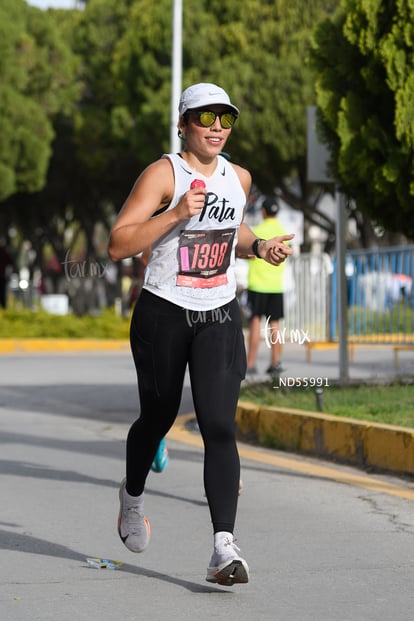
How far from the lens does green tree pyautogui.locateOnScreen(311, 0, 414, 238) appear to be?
11039mm

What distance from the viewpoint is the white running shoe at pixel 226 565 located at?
5.43 metres

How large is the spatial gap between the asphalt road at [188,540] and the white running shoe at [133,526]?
12 centimetres

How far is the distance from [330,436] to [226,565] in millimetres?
4259

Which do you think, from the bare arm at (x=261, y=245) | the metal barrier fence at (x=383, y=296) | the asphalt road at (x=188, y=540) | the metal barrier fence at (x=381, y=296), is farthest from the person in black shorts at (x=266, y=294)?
the bare arm at (x=261, y=245)

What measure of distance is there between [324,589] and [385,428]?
341 centimetres

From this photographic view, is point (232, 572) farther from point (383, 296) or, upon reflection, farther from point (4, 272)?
point (4, 272)

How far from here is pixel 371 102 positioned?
1158 cm

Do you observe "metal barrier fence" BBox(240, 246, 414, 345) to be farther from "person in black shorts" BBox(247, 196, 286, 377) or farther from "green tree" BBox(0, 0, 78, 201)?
"green tree" BBox(0, 0, 78, 201)

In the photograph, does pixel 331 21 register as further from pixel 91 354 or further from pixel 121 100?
pixel 121 100

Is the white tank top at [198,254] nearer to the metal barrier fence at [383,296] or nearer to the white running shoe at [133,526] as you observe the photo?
the white running shoe at [133,526]

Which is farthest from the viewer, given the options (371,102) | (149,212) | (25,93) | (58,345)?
(25,93)

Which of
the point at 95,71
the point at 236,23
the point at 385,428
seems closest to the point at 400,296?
the point at 385,428

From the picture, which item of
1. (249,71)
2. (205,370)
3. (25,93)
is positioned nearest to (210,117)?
(205,370)

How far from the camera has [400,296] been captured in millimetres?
14711
